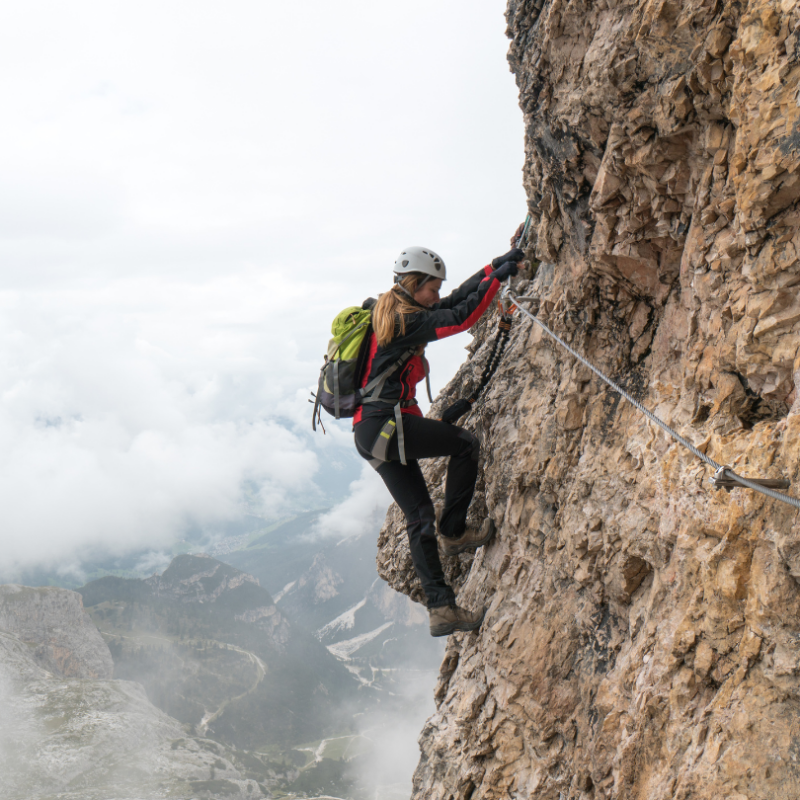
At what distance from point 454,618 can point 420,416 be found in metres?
2.83

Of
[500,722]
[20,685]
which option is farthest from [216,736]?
[500,722]

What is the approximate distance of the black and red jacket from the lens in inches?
255

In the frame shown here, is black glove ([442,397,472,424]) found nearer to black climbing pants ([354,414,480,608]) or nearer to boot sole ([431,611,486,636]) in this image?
black climbing pants ([354,414,480,608])

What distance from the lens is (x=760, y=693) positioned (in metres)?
3.52

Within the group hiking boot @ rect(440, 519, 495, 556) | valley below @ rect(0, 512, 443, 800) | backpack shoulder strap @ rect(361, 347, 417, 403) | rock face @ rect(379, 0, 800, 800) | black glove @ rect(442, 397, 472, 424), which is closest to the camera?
rock face @ rect(379, 0, 800, 800)

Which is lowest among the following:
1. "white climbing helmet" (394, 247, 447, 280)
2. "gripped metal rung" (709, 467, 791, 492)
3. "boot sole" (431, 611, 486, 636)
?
"gripped metal rung" (709, 467, 791, 492)

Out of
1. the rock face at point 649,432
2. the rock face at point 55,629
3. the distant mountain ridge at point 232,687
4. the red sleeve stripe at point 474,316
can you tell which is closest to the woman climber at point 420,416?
the red sleeve stripe at point 474,316

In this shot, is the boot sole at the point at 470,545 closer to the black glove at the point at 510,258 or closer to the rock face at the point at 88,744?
the black glove at the point at 510,258

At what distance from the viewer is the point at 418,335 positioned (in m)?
6.70

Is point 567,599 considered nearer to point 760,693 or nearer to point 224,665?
point 760,693

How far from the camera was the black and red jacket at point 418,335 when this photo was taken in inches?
255

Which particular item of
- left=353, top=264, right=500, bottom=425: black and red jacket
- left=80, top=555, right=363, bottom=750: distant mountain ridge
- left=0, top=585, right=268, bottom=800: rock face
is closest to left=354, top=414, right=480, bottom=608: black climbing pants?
left=353, top=264, right=500, bottom=425: black and red jacket

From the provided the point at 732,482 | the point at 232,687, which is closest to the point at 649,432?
the point at 732,482

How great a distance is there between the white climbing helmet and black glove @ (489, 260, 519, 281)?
85cm
